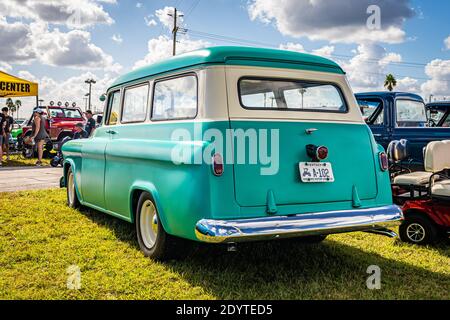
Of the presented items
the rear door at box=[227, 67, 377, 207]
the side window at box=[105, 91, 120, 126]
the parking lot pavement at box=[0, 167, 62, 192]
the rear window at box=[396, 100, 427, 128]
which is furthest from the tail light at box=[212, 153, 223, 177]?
the parking lot pavement at box=[0, 167, 62, 192]

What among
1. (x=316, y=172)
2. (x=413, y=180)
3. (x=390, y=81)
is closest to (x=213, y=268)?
(x=316, y=172)

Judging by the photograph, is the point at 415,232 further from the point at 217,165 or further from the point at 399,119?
the point at 399,119

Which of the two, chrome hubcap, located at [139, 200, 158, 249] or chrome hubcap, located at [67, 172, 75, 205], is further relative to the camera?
chrome hubcap, located at [67, 172, 75, 205]

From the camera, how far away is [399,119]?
8453 mm

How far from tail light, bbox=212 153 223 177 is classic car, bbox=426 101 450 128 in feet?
21.4

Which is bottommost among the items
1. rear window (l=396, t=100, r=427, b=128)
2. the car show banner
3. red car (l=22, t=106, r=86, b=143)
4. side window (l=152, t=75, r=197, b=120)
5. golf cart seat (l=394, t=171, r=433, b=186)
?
golf cart seat (l=394, t=171, r=433, b=186)

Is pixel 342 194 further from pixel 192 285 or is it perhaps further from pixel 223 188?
pixel 192 285

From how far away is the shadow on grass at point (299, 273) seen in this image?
12.5ft

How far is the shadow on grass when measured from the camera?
3.81 metres

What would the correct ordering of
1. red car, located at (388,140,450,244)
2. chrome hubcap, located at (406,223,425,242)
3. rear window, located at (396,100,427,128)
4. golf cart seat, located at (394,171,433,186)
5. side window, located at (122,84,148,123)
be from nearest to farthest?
1. side window, located at (122,84,148,123)
2. red car, located at (388,140,450,244)
3. chrome hubcap, located at (406,223,425,242)
4. golf cart seat, located at (394,171,433,186)
5. rear window, located at (396,100,427,128)

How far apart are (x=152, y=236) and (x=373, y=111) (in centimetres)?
549

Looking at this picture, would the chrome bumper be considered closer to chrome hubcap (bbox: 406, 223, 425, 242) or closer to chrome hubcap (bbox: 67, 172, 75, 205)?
chrome hubcap (bbox: 406, 223, 425, 242)
